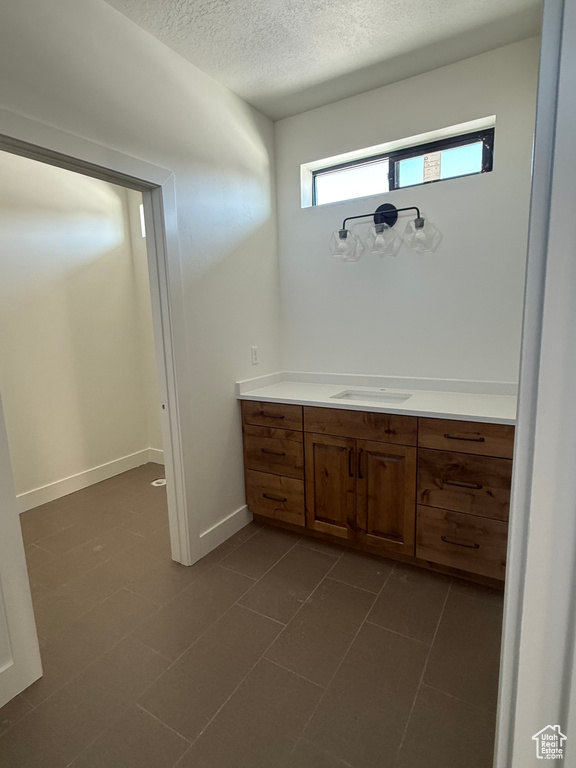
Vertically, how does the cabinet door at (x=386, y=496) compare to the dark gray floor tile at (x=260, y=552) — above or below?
above

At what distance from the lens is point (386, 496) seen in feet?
7.08

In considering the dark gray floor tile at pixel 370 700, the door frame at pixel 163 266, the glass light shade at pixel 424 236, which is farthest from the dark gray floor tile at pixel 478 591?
the glass light shade at pixel 424 236

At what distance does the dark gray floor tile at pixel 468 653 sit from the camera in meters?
1.46

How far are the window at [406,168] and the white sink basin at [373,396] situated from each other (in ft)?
4.29

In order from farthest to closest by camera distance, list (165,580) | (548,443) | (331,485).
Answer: (331,485) → (165,580) → (548,443)

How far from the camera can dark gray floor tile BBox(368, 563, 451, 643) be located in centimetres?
177

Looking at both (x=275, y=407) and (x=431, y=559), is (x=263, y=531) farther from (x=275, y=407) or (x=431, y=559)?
(x=431, y=559)

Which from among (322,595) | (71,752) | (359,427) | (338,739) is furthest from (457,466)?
(71,752)

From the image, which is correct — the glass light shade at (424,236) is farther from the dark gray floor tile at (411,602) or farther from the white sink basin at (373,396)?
the dark gray floor tile at (411,602)

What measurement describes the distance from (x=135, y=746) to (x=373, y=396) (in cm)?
202

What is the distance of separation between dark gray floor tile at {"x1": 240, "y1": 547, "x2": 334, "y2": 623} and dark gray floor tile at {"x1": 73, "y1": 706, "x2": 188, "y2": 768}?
0.63 m

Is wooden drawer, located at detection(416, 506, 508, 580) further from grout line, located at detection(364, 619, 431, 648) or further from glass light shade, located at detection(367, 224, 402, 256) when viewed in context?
glass light shade, located at detection(367, 224, 402, 256)

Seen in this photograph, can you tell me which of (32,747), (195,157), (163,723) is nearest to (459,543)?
(163,723)

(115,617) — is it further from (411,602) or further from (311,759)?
(411,602)
